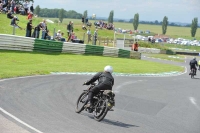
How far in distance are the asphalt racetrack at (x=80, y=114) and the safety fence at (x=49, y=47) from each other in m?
9.25

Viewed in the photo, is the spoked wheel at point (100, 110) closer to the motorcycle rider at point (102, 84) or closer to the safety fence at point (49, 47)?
the motorcycle rider at point (102, 84)

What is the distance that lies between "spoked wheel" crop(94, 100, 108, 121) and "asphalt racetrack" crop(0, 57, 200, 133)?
153 millimetres

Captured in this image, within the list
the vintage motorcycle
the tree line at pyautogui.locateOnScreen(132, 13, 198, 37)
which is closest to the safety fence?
the vintage motorcycle

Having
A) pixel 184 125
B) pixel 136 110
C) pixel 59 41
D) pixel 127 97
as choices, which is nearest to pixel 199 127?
pixel 184 125

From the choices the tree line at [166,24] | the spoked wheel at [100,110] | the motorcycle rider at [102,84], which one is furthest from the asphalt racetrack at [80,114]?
the tree line at [166,24]

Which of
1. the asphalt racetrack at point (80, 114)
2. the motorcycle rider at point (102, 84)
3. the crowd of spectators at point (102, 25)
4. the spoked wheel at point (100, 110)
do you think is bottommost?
the asphalt racetrack at point (80, 114)

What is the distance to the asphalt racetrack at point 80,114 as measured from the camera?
998 centimetres

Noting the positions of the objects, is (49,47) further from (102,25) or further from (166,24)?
(166,24)

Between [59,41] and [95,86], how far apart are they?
2118cm

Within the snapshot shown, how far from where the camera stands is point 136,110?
13.5 metres

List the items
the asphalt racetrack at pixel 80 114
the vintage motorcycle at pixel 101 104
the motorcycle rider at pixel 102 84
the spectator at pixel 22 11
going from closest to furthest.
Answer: the asphalt racetrack at pixel 80 114, the vintage motorcycle at pixel 101 104, the motorcycle rider at pixel 102 84, the spectator at pixel 22 11

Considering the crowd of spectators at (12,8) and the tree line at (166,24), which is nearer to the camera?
the crowd of spectators at (12,8)

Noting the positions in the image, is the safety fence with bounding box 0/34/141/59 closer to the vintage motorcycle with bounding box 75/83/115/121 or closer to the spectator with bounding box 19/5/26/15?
the spectator with bounding box 19/5/26/15

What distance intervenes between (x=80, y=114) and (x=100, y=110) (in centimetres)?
82
